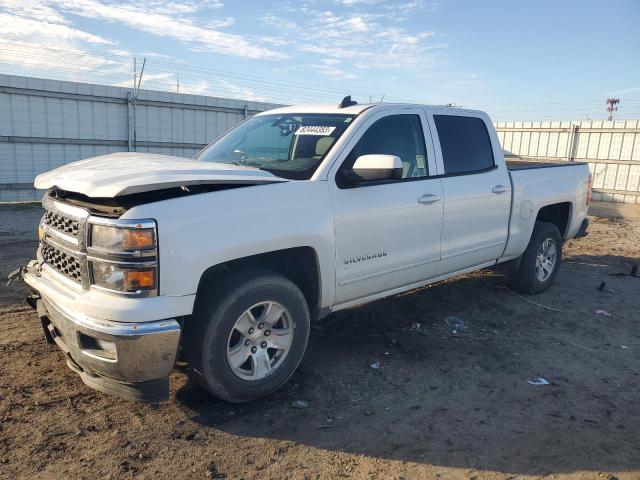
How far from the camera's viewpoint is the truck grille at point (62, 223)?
3.14m

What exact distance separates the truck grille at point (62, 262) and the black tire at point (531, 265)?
15.8 ft

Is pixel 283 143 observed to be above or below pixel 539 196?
above

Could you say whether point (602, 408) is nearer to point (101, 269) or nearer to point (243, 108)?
point (101, 269)

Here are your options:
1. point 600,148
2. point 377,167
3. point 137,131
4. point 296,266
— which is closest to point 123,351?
point 296,266

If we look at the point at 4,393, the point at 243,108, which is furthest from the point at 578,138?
the point at 4,393

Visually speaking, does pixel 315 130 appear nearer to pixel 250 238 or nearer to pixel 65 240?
pixel 250 238

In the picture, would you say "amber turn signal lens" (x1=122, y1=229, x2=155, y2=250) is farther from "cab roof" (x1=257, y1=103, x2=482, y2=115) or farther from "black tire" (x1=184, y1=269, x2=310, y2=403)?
"cab roof" (x1=257, y1=103, x2=482, y2=115)

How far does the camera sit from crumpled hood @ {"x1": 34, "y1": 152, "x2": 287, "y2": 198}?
2939 mm

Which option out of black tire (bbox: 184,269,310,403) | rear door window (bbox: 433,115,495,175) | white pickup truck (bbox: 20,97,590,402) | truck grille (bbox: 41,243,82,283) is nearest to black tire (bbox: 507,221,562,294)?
white pickup truck (bbox: 20,97,590,402)

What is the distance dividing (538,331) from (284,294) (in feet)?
9.82

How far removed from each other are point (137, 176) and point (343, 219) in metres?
1.46

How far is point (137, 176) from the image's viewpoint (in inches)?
122

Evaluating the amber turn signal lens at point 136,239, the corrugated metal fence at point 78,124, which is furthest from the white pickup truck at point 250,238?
the corrugated metal fence at point 78,124

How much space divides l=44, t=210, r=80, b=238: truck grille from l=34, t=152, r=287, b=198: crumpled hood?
0.19 meters
